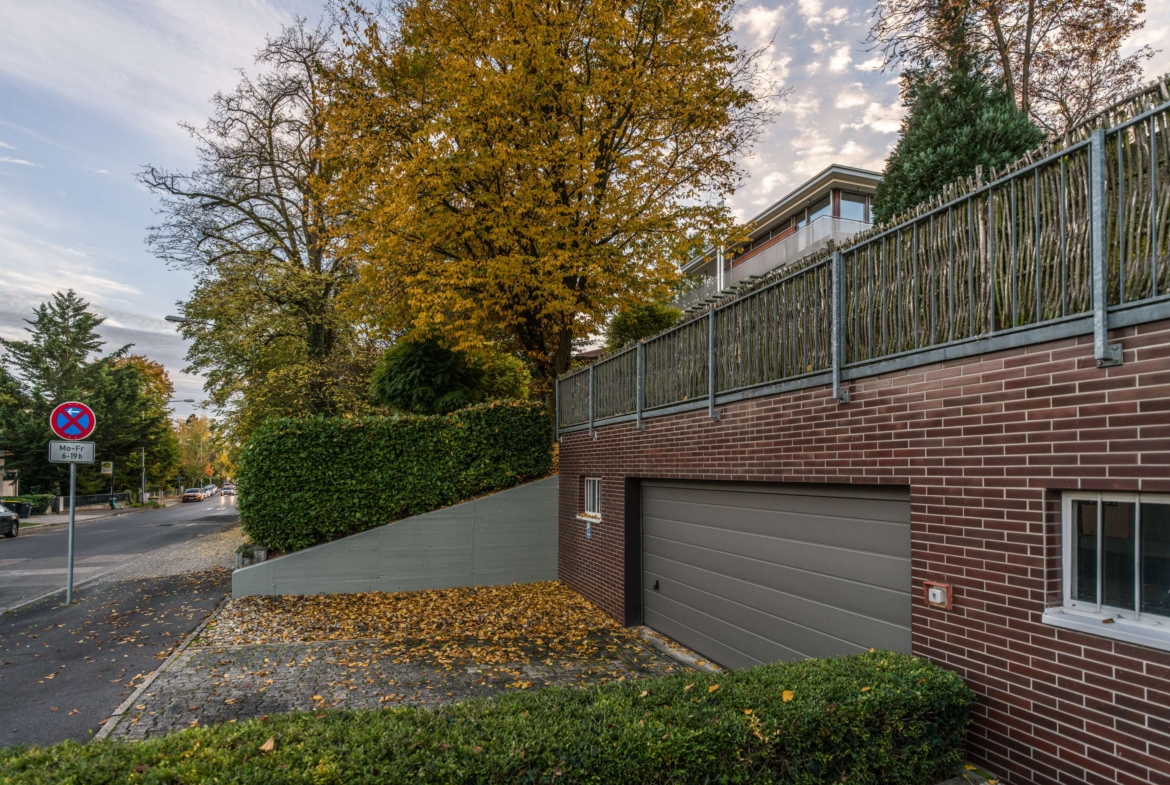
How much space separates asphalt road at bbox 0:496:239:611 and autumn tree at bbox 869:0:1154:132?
17.7 meters

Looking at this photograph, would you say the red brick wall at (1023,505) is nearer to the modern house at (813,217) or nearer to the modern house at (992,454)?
the modern house at (992,454)

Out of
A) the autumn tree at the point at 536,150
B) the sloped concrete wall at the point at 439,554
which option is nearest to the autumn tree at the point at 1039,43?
the autumn tree at the point at 536,150

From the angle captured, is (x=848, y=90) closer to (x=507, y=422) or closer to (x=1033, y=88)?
(x=1033, y=88)

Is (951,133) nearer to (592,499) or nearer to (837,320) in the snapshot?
(837,320)

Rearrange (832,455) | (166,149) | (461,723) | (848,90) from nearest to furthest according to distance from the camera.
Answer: (461,723), (832,455), (848,90), (166,149)

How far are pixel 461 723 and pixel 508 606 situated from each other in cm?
693

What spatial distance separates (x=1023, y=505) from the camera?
3561 millimetres

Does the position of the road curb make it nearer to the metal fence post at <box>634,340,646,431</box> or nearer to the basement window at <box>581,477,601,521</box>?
the basement window at <box>581,477,601,521</box>

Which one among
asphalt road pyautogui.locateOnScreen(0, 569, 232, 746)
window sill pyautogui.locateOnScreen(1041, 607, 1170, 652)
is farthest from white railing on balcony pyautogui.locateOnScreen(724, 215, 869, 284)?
window sill pyautogui.locateOnScreen(1041, 607, 1170, 652)

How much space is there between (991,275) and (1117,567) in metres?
1.74

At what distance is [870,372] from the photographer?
478cm

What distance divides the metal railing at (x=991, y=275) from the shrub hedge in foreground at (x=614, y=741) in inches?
83.9

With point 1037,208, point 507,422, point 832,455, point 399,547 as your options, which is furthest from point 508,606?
point 1037,208

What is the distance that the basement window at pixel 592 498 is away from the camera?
34.5 ft
